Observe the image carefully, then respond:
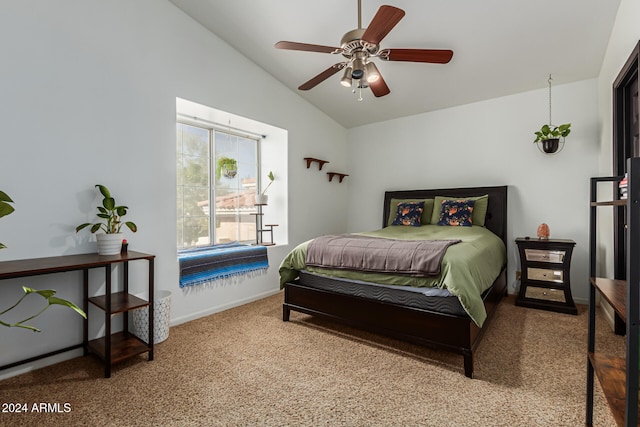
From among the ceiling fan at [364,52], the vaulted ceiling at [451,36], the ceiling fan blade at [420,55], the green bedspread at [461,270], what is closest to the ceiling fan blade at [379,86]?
the ceiling fan at [364,52]

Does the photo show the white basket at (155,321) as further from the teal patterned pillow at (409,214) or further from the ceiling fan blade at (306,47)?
the teal patterned pillow at (409,214)

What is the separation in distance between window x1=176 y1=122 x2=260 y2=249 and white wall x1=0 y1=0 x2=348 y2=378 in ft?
1.83

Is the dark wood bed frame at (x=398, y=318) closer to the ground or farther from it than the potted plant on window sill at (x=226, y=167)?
closer to the ground

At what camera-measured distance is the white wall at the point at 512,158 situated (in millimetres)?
3490

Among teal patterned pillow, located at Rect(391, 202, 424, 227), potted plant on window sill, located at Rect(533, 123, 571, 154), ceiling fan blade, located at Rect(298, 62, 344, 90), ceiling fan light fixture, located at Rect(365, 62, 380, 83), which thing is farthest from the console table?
potted plant on window sill, located at Rect(533, 123, 571, 154)

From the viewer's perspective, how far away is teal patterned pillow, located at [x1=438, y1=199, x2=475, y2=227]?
144 inches

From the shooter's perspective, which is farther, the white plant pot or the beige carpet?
the white plant pot

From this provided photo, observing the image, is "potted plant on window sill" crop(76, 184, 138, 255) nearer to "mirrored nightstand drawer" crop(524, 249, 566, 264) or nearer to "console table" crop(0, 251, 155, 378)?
"console table" crop(0, 251, 155, 378)

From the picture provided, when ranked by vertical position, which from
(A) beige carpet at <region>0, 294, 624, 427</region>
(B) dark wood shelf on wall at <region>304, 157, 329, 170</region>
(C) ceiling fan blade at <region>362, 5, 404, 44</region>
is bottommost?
(A) beige carpet at <region>0, 294, 624, 427</region>

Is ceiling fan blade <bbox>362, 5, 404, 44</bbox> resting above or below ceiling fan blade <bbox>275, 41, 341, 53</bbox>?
below

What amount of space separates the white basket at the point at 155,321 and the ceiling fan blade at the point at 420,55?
2479mm

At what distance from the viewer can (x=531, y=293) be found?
11.1ft

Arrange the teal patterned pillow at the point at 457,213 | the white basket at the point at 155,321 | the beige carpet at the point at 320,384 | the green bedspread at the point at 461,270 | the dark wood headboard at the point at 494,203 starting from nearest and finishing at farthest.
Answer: the beige carpet at the point at 320,384 → the green bedspread at the point at 461,270 → the white basket at the point at 155,321 → the teal patterned pillow at the point at 457,213 → the dark wood headboard at the point at 494,203

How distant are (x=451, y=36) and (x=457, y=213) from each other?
1.82m
